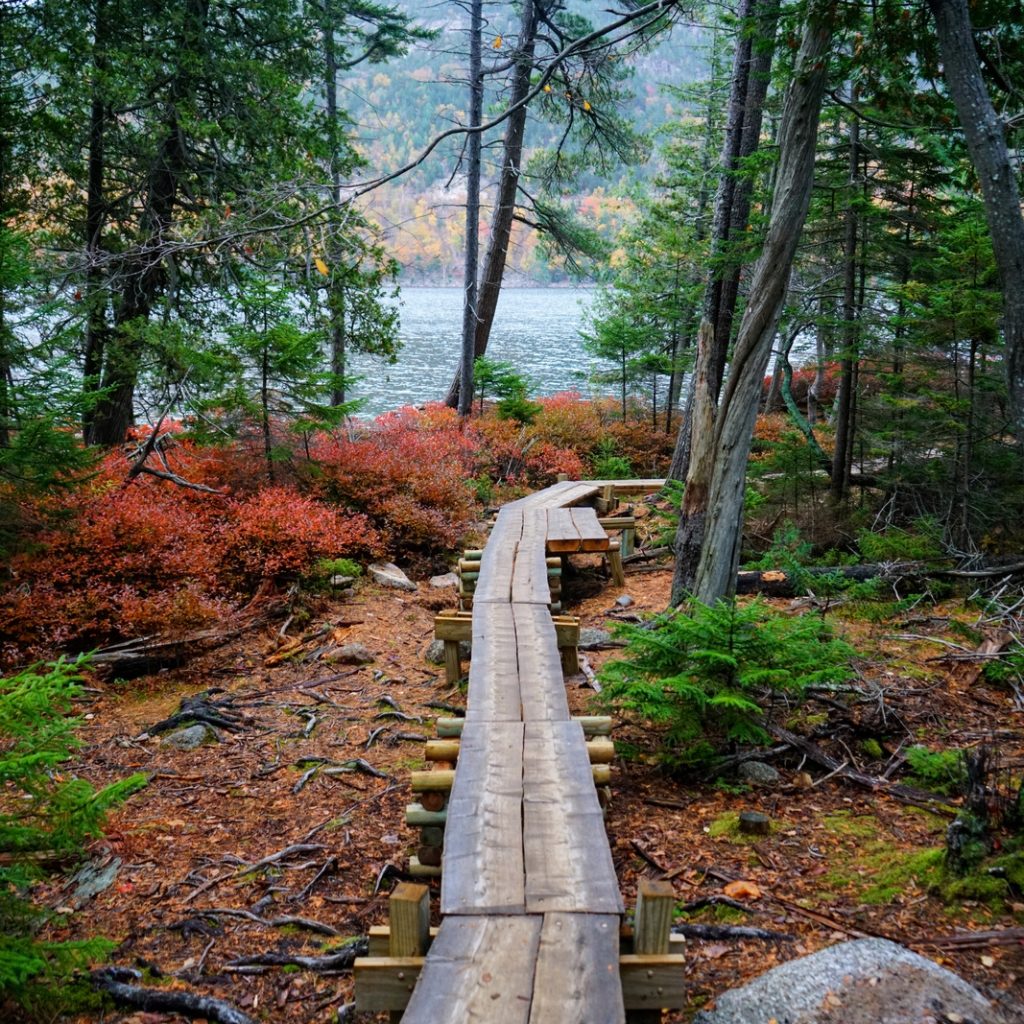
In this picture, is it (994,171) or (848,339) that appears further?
(848,339)

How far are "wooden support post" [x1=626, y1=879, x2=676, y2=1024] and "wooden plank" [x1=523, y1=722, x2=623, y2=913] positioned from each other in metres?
0.12

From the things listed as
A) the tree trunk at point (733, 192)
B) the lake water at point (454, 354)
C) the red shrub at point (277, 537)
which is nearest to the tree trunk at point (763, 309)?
the tree trunk at point (733, 192)

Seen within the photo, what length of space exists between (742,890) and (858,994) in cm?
97

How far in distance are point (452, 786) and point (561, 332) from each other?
1827 inches

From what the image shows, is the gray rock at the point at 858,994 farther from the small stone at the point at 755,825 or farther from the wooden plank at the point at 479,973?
the small stone at the point at 755,825

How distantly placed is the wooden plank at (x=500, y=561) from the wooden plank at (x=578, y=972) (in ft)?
12.5

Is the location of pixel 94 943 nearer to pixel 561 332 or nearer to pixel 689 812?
pixel 689 812

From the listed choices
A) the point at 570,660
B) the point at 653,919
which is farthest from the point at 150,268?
the point at 653,919

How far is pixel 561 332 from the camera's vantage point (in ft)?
158

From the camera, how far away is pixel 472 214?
16250mm

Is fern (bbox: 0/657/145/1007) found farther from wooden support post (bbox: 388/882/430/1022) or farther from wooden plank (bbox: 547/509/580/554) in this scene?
wooden plank (bbox: 547/509/580/554)

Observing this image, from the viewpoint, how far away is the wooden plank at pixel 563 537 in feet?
26.8

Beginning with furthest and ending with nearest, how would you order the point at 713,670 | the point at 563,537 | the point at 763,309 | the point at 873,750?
the point at 563,537
the point at 763,309
the point at 873,750
the point at 713,670

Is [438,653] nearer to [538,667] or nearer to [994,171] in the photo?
[538,667]
